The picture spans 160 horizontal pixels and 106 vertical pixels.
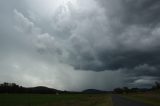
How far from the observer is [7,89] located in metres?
171

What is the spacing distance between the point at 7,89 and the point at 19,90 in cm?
789

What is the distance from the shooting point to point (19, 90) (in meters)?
175
